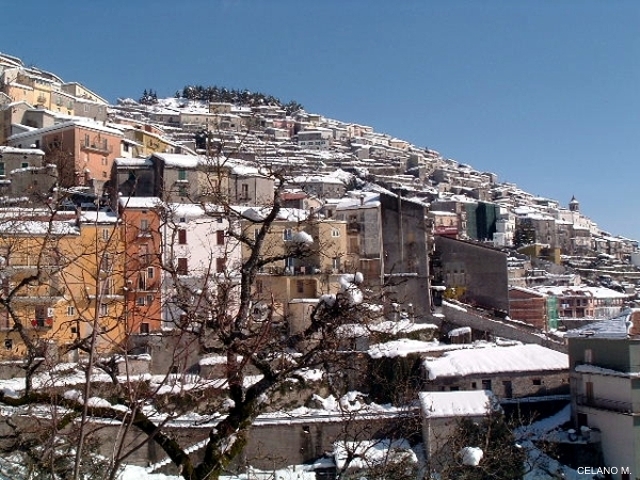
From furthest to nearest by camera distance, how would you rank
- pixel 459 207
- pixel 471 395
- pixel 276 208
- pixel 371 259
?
pixel 459 207 < pixel 371 259 < pixel 471 395 < pixel 276 208

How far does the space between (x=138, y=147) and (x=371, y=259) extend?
1047 inches

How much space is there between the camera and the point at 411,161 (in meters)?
112

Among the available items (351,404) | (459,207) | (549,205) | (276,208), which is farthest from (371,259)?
(549,205)

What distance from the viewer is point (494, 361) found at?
24.4 meters

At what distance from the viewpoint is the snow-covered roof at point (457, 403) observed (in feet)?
68.9

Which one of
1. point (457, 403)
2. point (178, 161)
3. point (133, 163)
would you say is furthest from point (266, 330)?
point (133, 163)

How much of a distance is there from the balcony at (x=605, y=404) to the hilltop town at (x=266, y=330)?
0.07 m

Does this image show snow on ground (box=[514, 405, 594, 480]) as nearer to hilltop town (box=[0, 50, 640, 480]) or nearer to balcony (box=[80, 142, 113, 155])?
hilltop town (box=[0, 50, 640, 480])

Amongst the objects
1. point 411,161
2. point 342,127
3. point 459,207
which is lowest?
point 459,207

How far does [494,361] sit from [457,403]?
3.53 meters

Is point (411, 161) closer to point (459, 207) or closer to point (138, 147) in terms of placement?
point (459, 207)

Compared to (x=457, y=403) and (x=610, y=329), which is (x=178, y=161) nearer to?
(x=457, y=403)

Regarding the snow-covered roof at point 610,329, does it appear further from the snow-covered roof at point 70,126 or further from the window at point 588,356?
the snow-covered roof at point 70,126

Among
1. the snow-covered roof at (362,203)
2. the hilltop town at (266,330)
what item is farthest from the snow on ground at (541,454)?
the snow-covered roof at (362,203)
